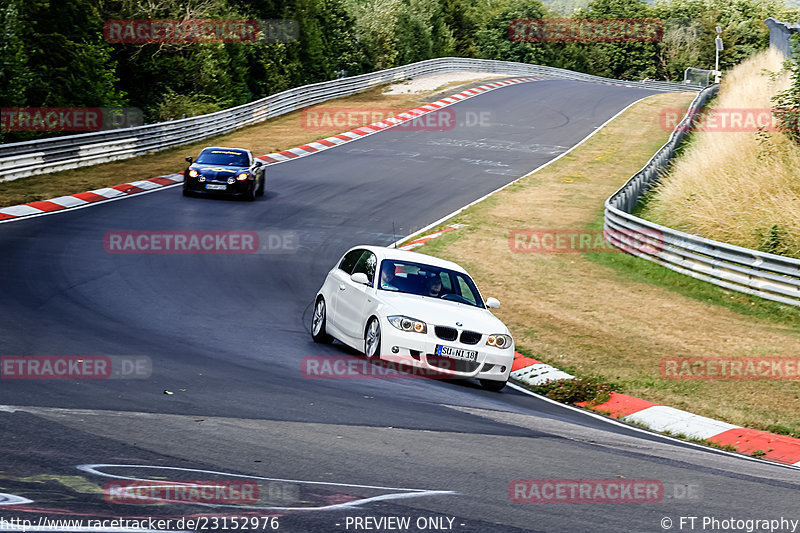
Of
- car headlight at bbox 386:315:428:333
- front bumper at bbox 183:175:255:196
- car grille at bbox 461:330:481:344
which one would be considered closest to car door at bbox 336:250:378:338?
car headlight at bbox 386:315:428:333

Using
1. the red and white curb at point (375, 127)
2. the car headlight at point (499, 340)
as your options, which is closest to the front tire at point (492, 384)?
the car headlight at point (499, 340)

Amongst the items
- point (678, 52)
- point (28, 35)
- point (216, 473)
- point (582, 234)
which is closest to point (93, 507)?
point (216, 473)

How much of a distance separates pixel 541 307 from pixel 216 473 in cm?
1173

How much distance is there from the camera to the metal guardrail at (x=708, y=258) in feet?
55.4


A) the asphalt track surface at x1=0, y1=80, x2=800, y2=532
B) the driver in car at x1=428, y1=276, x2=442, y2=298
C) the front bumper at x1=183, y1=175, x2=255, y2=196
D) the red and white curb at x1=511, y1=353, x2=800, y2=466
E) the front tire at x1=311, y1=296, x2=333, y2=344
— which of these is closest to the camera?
the asphalt track surface at x1=0, y1=80, x2=800, y2=532

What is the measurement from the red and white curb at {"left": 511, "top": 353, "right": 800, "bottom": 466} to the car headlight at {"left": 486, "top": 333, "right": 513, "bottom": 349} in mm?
1303

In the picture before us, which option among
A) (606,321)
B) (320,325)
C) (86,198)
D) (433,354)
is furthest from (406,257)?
(86,198)

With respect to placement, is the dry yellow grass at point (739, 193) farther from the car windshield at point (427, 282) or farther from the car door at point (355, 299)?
the car door at point (355, 299)

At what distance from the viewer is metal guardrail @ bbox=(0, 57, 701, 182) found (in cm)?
2705

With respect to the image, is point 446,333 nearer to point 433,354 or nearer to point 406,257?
point 433,354

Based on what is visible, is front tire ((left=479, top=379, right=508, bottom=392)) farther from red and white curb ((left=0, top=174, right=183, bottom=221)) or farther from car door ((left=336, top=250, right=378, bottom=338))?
red and white curb ((left=0, top=174, right=183, bottom=221))

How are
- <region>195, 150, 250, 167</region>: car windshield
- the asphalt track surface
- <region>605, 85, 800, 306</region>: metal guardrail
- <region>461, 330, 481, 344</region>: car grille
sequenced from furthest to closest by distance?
1. <region>195, 150, 250, 167</region>: car windshield
2. <region>605, 85, 800, 306</region>: metal guardrail
3. <region>461, 330, 481, 344</region>: car grille
4. the asphalt track surface

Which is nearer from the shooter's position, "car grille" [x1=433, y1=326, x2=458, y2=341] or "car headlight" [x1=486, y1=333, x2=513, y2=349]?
"car grille" [x1=433, y1=326, x2=458, y2=341]

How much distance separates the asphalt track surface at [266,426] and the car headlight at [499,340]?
2.03 ft
